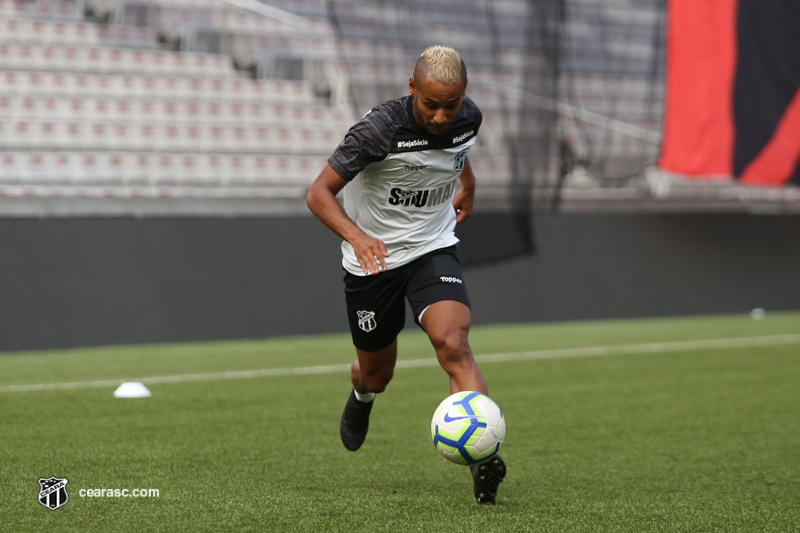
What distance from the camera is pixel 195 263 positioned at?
411 inches

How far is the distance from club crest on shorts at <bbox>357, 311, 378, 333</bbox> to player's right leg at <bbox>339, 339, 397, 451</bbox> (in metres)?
0.25

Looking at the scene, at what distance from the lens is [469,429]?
144 inches

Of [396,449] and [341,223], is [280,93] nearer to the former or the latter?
[396,449]

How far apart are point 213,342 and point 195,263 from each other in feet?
2.78

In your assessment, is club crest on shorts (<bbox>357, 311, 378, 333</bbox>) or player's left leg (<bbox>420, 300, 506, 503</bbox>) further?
club crest on shorts (<bbox>357, 311, 378, 333</bbox>)

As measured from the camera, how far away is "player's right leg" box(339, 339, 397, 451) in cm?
462

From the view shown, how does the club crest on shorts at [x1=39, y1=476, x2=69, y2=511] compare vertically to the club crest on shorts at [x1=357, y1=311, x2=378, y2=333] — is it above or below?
below

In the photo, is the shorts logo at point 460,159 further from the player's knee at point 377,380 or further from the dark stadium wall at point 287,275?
the dark stadium wall at point 287,275

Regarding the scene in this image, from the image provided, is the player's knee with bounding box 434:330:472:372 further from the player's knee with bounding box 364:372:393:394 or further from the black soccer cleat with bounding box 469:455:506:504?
the player's knee with bounding box 364:372:393:394

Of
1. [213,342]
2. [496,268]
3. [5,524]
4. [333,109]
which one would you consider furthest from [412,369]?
[333,109]

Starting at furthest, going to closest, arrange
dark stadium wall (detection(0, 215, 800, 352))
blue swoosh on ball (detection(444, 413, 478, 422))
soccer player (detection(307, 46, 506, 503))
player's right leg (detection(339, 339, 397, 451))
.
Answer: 1. dark stadium wall (detection(0, 215, 800, 352))
2. player's right leg (detection(339, 339, 397, 451))
3. soccer player (detection(307, 46, 506, 503))
4. blue swoosh on ball (detection(444, 413, 478, 422))

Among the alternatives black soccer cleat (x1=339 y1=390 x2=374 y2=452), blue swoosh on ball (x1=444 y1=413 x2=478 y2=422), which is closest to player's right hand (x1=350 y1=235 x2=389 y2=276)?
blue swoosh on ball (x1=444 y1=413 x2=478 y2=422)

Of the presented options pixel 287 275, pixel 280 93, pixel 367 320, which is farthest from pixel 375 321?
pixel 280 93

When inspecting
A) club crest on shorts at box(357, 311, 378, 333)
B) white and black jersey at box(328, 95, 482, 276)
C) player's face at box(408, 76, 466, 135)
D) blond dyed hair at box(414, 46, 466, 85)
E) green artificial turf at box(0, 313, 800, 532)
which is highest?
blond dyed hair at box(414, 46, 466, 85)
